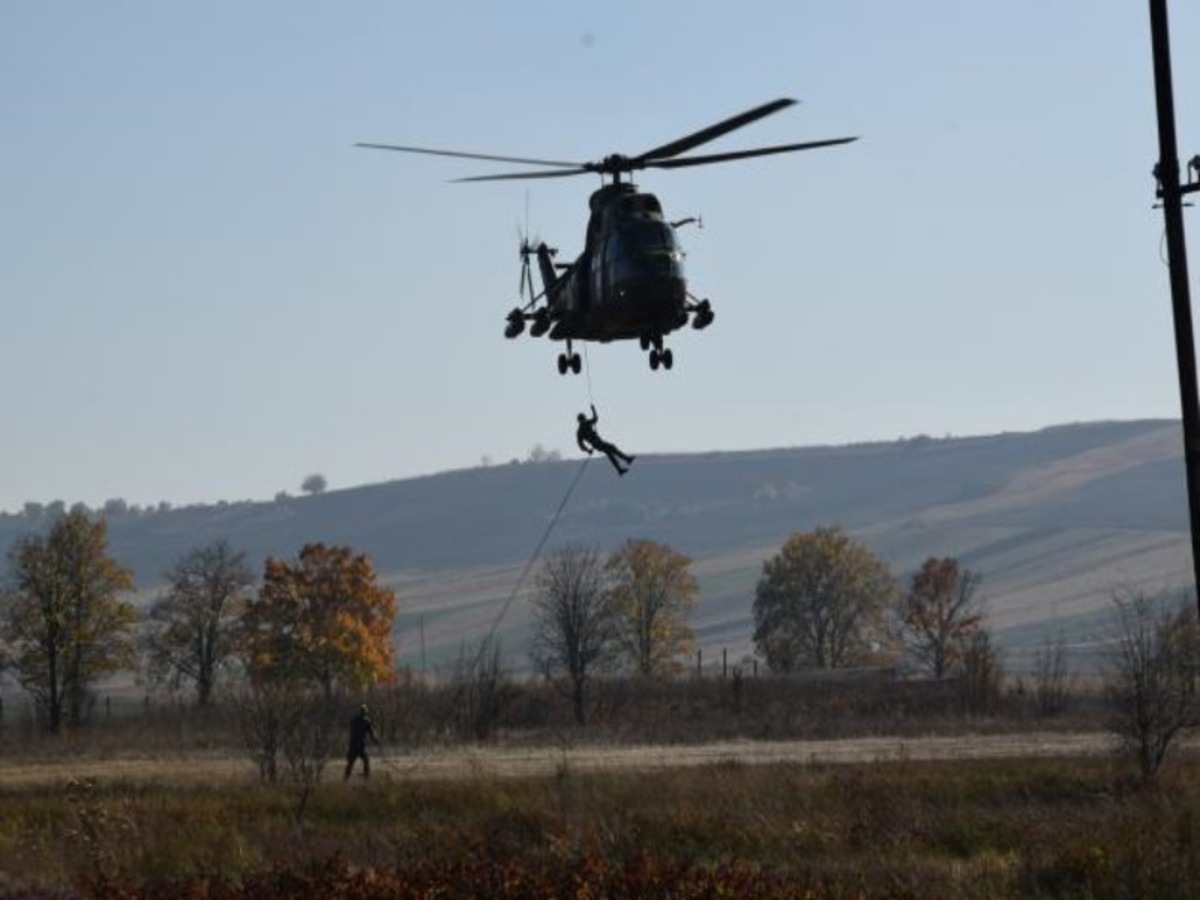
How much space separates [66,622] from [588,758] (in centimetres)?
3599

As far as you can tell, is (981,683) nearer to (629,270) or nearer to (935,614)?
(935,614)

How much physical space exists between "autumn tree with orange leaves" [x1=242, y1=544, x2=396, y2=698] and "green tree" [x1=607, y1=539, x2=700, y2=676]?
68.1 feet

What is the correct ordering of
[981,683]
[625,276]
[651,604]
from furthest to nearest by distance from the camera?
[651,604], [981,683], [625,276]

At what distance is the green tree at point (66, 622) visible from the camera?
87562 millimetres

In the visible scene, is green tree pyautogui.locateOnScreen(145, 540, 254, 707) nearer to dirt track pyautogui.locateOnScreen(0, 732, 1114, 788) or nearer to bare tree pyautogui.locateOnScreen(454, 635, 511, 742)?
bare tree pyautogui.locateOnScreen(454, 635, 511, 742)

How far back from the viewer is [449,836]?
3838 centimetres

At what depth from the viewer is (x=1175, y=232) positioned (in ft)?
71.9

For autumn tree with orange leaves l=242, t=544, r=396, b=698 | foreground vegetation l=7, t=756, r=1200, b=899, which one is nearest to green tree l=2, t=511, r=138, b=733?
autumn tree with orange leaves l=242, t=544, r=396, b=698

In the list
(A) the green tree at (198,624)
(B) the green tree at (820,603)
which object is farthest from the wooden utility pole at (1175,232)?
(B) the green tree at (820,603)

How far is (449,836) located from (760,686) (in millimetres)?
52156

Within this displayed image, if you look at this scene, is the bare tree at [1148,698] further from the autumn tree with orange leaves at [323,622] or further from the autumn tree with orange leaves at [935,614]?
the autumn tree with orange leaves at [935,614]

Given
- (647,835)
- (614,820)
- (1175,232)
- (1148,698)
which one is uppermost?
(1175,232)

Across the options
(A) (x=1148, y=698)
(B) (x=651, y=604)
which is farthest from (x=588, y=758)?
(B) (x=651, y=604)

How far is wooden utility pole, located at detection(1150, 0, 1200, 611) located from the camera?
71.4ft
